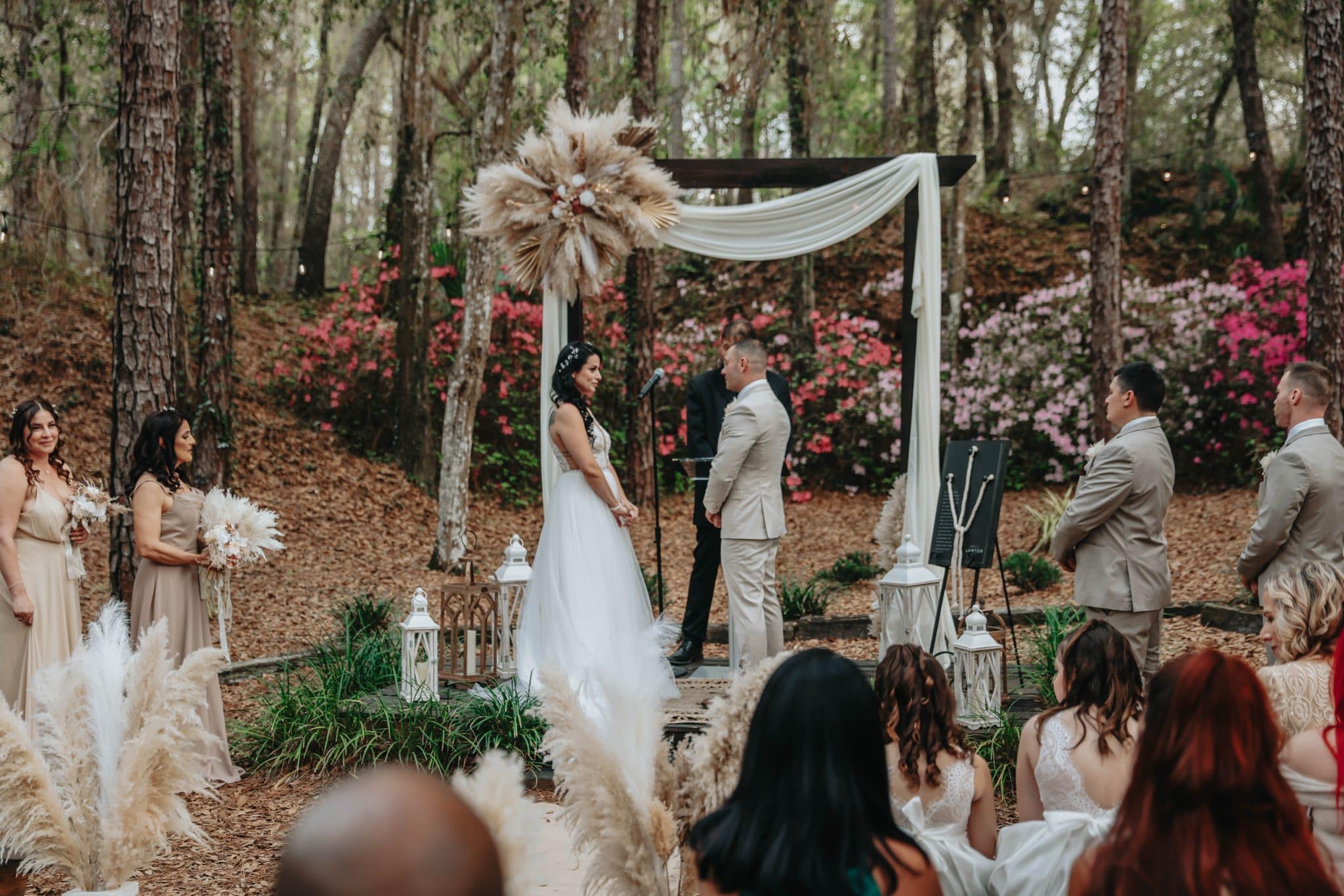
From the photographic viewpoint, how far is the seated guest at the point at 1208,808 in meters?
1.80

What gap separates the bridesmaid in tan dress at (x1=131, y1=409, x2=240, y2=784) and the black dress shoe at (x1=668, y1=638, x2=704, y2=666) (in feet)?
8.92

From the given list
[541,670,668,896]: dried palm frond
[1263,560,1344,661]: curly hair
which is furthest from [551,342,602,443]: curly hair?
[541,670,668,896]: dried palm frond

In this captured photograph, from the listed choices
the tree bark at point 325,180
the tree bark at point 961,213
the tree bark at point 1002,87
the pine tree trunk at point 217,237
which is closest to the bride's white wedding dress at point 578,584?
the pine tree trunk at point 217,237

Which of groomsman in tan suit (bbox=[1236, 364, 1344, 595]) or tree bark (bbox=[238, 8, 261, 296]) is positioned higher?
tree bark (bbox=[238, 8, 261, 296])

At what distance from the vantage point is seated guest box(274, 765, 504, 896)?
81 cm

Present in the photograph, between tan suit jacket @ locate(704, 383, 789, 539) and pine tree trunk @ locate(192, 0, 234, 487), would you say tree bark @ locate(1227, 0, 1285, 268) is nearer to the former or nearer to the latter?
tan suit jacket @ locate(704, 383, 789, 539)

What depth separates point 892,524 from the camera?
7.09m

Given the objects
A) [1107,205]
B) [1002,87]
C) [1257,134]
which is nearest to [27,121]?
[1107,205]

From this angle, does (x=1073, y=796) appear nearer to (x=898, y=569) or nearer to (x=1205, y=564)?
(x=898, y=569)

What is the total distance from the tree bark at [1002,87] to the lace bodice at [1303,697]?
50.0 ft

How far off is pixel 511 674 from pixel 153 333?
3.08 metres

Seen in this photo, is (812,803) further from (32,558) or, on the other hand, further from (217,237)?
(217,237)

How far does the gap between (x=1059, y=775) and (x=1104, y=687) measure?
30 centimetres

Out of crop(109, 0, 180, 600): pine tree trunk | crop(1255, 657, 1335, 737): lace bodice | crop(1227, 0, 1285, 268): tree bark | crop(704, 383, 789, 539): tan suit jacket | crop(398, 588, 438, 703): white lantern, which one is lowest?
crop(398, 588, 438, 703): white lantern
